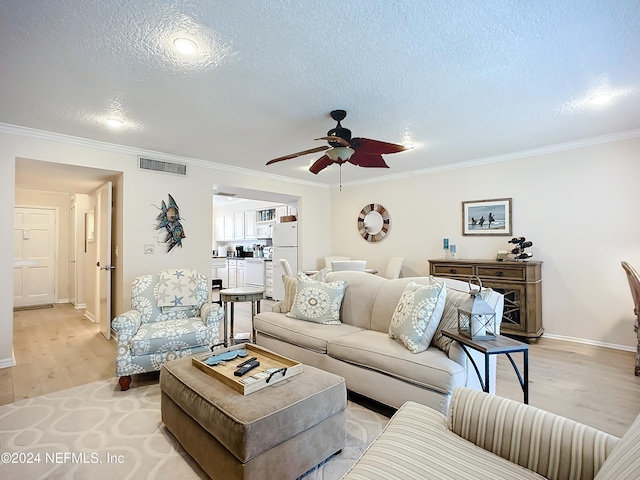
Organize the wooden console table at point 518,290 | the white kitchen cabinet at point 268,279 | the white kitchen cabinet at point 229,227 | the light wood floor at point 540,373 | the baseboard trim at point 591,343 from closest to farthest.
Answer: the light wood floor at point 540,373 < the baseboard trim at point 591,343 < the wooden console table at point 518,290 < the white kitchen cabinet at point 268,279 < the white kitchen cabinet at point 229,227

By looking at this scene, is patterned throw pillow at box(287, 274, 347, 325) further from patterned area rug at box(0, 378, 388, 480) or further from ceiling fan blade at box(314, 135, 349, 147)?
ceiling fan blade at box(314, 135, 349, 147)

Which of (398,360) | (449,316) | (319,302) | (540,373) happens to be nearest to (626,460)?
(398,360)

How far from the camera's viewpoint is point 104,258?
424 centimetres

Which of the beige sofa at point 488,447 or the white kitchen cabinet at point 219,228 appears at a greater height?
the white kitchen cabinet at point 219,228

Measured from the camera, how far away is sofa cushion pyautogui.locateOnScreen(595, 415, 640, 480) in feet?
2.37

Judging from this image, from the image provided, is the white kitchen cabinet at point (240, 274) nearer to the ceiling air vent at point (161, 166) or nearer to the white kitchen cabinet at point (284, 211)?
the white kitchen cabinet at point (284, 211)

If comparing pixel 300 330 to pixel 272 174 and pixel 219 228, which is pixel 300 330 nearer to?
pixel 272 174

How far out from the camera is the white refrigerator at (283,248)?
6.36m

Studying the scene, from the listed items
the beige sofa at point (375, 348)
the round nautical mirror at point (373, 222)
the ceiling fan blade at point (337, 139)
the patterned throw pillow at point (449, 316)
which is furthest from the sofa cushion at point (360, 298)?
the round nautical mirror at point (373, 222)

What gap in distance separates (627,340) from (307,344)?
3.62 meters

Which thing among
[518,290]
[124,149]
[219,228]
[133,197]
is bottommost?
[518,290]

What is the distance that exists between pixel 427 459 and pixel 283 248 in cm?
564

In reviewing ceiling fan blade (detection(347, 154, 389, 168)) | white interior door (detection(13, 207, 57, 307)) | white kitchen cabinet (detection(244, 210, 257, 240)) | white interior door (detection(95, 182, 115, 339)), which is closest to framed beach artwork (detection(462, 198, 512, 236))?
ceiling fan blade (detection(347, 154, 389, 168))

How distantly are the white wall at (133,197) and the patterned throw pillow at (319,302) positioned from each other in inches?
80.8
